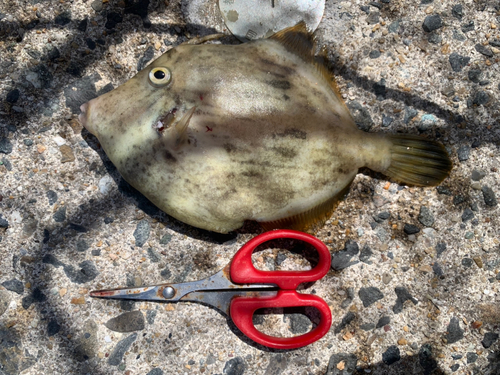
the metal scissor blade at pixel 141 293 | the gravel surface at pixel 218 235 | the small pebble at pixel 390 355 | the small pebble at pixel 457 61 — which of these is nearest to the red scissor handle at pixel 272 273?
the gravel surface at pixel 218 235

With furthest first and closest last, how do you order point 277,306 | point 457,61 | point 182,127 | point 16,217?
point 457,61 → point 16,217 → point 277,306 → point 182,127

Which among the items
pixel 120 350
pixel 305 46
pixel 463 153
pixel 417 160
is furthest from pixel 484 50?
pixel 120 350

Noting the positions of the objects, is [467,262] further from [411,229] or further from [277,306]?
[277,306]

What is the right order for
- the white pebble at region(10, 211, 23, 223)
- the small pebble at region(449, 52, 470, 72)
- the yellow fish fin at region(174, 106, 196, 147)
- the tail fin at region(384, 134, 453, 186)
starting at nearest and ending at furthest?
the yellow fish fin at region(174, 106, 196, 147) < the tail fin at region(384, 134, 453, 186) < the white pebble at region(10, 211, 23, 223) < the small pebble at region(449, 52, 470, 72)

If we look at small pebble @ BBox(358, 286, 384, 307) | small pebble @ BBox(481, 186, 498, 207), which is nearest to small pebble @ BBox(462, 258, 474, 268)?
small pebble @ BBox(481, 186, 498, 207)

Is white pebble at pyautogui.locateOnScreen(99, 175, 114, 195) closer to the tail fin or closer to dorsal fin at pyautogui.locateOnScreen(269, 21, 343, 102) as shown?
dorsal fin at pyautogui.locateOnScreen(269, 21, 343, 102)
